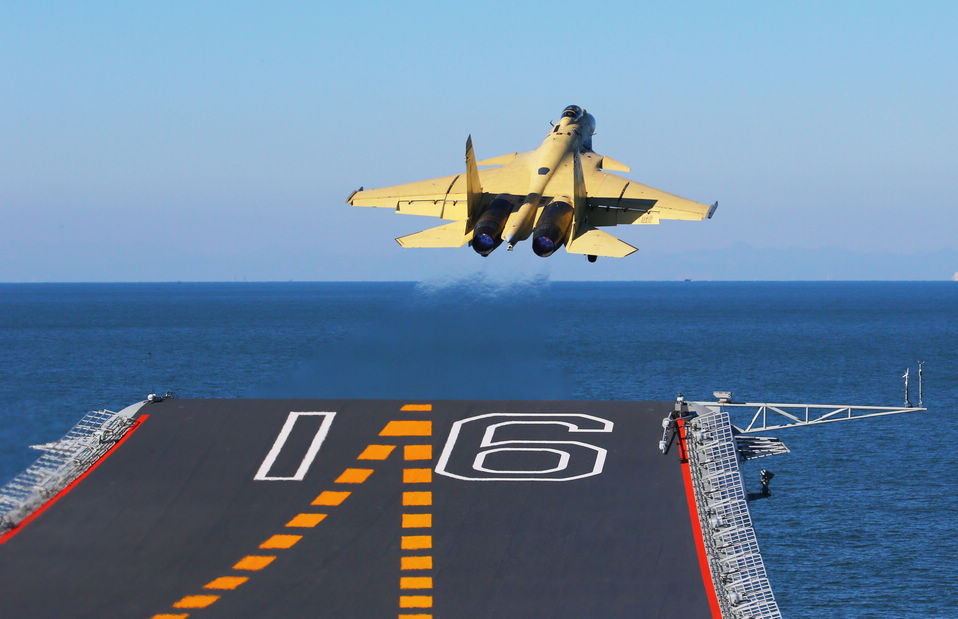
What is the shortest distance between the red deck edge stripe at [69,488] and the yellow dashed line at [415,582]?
1872 cm

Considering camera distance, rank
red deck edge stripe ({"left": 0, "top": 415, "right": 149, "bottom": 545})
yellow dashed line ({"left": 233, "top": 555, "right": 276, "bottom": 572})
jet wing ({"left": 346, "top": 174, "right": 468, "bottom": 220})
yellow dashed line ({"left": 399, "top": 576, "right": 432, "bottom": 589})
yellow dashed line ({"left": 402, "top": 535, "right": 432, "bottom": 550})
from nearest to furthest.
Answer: yellow dashed line ({"left": 399, "top": 576, "right": 432, "bottom": 589}) → yellow dashed line ({"left": 233, "top": 555, "right": 276, "bottom": 572}) → yellow dashed line ({"left": 402, "top": 535, "right": 432, "bottom": 550}) → red deck edge stripe ({"left": 0, "top": 415, "right": 149, "bottom": 545}) → jet wing ({"left": 346, "top": 174, "right": 468, "bottom": 220})

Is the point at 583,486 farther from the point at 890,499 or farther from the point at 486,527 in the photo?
the point at 890,499

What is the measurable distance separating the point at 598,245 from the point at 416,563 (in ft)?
52.2

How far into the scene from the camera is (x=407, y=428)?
59875 mm

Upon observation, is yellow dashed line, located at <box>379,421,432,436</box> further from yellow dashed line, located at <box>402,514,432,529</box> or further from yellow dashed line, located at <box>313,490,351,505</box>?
yellow dashed line, located at <box>402,514,432,529</box>

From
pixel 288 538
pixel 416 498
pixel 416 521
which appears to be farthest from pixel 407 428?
pixel 288 538

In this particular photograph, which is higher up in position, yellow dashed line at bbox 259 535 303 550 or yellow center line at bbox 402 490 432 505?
yellow center line at bbox 402 490 432 505

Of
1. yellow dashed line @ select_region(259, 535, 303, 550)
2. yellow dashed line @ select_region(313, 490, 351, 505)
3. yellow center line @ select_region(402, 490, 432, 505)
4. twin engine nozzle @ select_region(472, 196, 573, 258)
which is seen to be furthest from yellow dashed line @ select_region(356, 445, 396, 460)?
twin engine nozzle @ select_region(472, 196, 573, 258)

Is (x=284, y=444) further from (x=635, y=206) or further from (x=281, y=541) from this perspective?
(x=635, y=206)

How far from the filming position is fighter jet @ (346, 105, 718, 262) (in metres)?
46.8

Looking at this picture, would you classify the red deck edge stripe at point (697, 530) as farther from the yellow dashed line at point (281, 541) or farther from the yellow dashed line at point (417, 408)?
the yellow dashed line at point (281, 541)

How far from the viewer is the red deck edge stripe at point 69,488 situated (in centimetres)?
4962

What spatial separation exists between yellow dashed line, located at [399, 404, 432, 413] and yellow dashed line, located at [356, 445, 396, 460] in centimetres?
496

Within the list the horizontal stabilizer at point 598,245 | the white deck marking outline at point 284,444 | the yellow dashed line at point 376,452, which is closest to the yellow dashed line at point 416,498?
the yellow dashed line at point 376,452
